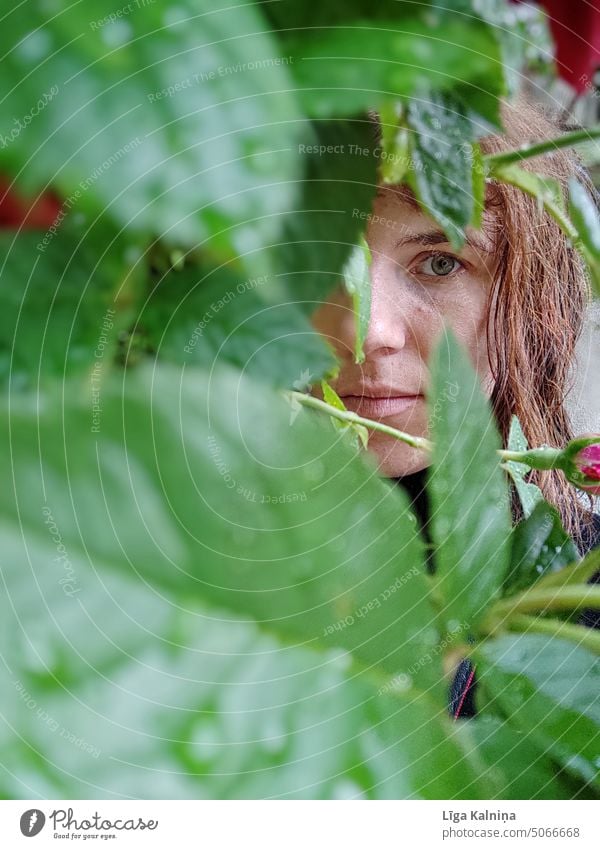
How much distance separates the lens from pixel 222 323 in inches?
4.7

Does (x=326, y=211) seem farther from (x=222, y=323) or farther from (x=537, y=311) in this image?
(x=537, y=311)

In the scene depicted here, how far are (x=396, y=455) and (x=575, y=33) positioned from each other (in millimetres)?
104

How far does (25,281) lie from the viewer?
0.10 metres

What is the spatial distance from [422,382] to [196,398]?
0.37 ft

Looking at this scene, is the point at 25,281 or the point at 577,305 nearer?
the point at 25,281

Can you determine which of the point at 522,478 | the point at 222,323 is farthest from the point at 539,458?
the point at 222,323

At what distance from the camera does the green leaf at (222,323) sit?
113 millimetres

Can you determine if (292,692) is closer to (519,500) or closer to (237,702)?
(237,702)

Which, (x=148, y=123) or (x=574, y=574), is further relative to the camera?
(x=574, y=574)

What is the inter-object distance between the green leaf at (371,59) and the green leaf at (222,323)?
0.09 feet

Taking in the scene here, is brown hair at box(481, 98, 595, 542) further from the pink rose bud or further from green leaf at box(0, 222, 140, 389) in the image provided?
green leaf at box(0, 222, 140, 389)

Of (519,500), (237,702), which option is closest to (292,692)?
(237,702)

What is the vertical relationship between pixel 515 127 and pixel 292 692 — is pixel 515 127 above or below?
above

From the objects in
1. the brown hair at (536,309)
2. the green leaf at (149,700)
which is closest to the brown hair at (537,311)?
the brown hair at (536,309)
